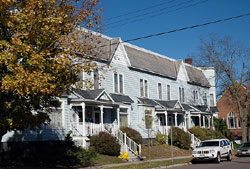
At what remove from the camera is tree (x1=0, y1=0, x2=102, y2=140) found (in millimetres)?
12984

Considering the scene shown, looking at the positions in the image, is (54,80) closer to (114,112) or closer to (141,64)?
(114,112)

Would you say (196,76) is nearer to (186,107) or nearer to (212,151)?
(186,107)

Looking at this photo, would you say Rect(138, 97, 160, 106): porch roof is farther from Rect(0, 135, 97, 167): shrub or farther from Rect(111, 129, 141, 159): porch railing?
Rect(0, 135, 97, 167): shrub

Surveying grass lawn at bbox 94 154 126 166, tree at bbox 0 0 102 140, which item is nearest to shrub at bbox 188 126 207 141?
grass lawn at bbox 94 154 126 166

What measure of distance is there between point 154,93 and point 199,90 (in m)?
11.8

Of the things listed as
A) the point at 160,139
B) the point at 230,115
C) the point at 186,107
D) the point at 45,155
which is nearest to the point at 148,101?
the point at 160,139

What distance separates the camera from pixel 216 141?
1009 inches

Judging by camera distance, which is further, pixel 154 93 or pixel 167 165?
pixel 154 93

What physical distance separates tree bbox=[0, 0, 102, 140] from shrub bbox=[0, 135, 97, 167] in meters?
6.70

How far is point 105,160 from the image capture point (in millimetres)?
23531

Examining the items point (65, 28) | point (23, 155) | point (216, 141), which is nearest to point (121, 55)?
point (216, 141)

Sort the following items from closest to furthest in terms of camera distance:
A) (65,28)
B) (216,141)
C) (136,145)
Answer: (65,28)
(216,141)
(136,145)

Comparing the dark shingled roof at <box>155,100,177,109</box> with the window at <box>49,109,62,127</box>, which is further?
the dark shingled roof at <box>155,100,177,109</box>

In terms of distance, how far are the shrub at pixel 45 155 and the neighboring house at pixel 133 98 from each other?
724 millimetres
